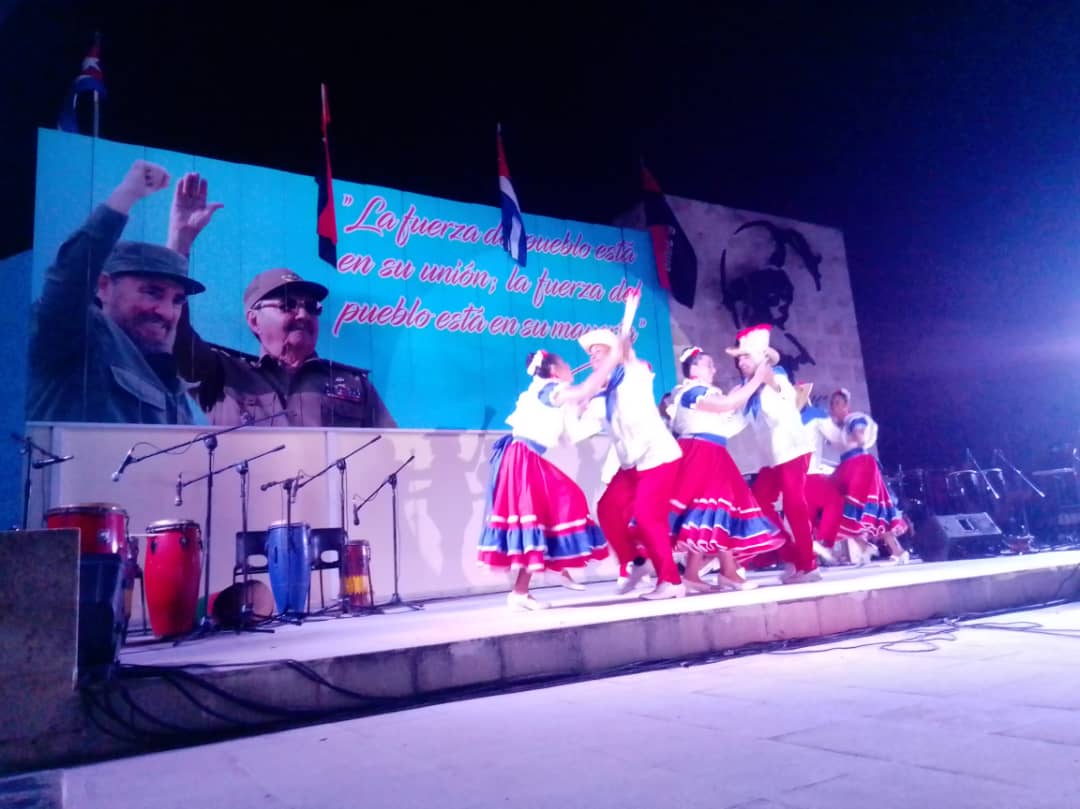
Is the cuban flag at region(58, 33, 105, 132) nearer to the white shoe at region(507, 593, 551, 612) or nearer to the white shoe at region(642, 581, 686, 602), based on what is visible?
the white shoe at region(507, 593, 551, 612)

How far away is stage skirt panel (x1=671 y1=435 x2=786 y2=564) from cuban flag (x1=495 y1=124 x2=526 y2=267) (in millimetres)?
3688

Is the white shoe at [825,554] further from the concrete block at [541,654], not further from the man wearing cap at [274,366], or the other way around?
the concrete block at [541,654]

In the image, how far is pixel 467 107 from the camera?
6.94 metres

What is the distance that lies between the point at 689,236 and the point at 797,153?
1.68 metres

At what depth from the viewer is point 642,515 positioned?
4.25m

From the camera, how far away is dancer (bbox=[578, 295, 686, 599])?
4.24 meters

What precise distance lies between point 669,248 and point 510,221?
2069mm

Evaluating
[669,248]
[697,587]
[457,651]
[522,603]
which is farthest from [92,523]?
[669,248]

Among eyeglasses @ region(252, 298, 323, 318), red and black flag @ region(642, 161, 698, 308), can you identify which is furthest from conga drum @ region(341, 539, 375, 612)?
red and black flag @ region(642, 161, 698, 308)

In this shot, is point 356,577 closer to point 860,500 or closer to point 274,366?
point 274,366

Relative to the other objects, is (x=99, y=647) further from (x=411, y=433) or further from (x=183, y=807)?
(x=411, y=433)

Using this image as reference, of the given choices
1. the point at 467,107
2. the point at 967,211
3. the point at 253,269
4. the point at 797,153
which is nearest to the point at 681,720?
the point at 253,269

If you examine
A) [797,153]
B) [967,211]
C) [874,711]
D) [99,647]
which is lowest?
[874,711]

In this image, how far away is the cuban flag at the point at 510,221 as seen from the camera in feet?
24.6
